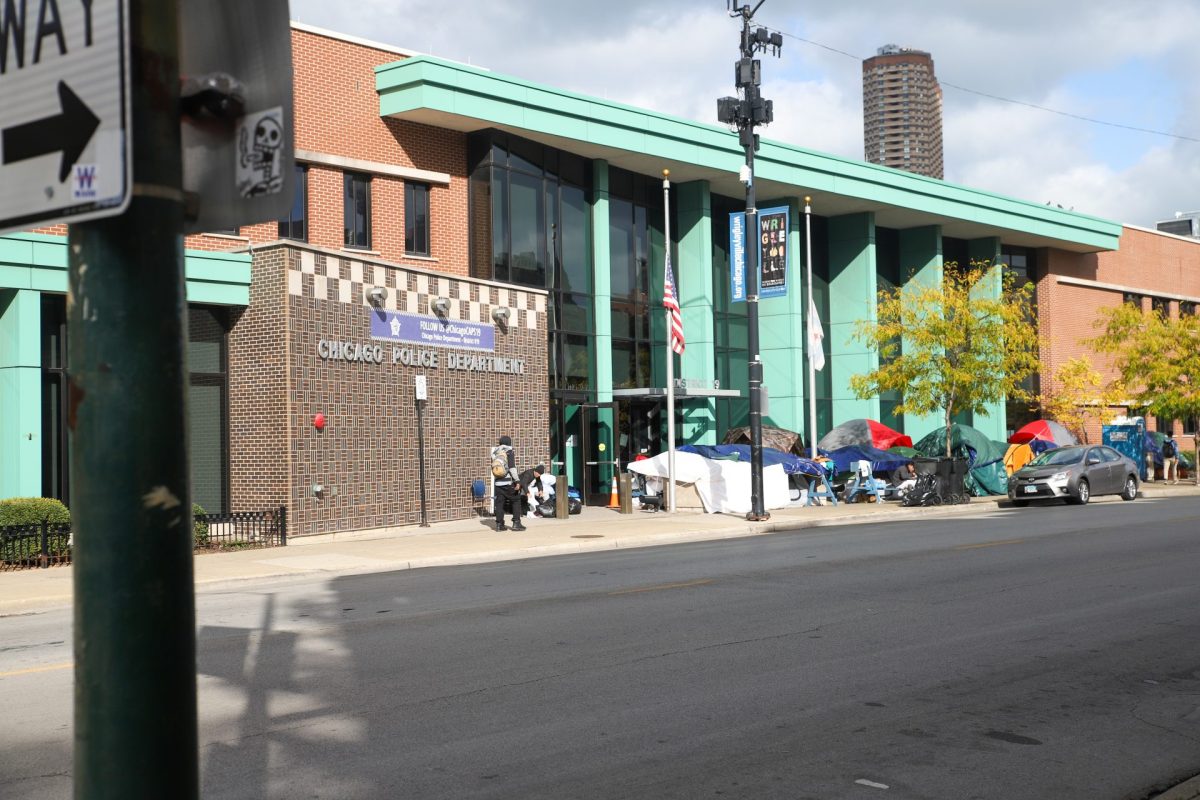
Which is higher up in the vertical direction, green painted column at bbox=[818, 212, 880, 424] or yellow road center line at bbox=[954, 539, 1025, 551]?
green painted column at bbox=[818, 212, 880, 424]

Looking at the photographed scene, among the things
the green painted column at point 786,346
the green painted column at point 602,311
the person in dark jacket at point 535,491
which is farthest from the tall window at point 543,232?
the green painted column at point 786,346

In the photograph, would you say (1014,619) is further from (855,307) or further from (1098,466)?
(855,307)

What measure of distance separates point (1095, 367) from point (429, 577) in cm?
4191

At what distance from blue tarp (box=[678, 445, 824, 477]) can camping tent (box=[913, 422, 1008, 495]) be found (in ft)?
19.5

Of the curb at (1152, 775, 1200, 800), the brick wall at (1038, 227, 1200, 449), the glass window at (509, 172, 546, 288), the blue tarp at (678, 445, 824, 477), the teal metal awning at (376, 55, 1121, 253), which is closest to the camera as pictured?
the curb at (1152, 775, 1200, 800)

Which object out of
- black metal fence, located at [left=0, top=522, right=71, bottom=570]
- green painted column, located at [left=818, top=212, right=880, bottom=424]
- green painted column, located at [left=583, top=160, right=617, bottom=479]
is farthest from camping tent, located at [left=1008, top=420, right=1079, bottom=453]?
black metal fence, located at [left=0, top=522, right=71, bottom=570]

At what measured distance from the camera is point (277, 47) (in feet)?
8.89

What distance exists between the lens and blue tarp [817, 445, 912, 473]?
33312 mm

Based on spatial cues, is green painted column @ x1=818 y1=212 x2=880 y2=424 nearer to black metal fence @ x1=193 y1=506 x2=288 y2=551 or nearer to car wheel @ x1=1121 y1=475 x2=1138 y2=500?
car wheel @ x1=1121 y1=475 x2=1138 y2=500

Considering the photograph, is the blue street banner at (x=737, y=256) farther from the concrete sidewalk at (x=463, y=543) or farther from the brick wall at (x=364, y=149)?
the brick wall at (x=364, y=149)

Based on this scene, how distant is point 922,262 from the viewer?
44.1 meters

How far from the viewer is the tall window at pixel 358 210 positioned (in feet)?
85.6

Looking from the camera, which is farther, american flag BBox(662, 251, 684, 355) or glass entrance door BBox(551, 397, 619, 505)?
glass entrance door BBox(551, 397, 619, 505)

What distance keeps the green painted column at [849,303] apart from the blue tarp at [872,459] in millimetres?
6581
